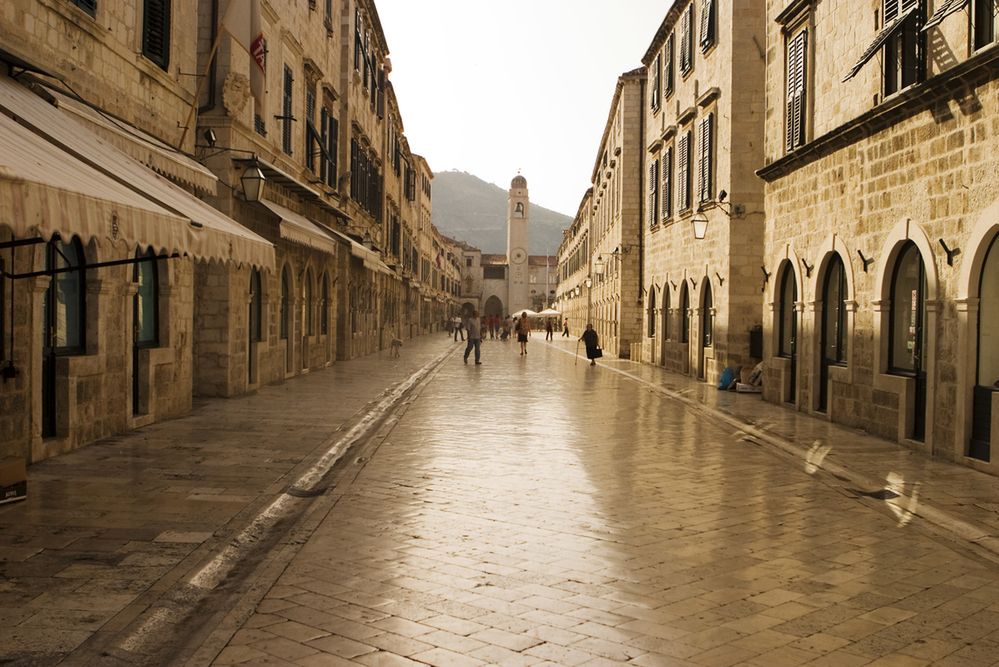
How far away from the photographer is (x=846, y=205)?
43.3 ft

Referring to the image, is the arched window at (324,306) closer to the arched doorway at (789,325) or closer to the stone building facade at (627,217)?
the arched doorway at (789,325)

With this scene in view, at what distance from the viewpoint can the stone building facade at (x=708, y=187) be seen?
1958 cm

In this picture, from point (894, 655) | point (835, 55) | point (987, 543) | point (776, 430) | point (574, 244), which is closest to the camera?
point (894, 655)

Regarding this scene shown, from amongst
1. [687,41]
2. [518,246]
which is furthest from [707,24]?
[518,246]


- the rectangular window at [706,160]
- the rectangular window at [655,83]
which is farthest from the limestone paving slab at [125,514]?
the rectangular window at [655,83]

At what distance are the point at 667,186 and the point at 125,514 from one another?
883 inches

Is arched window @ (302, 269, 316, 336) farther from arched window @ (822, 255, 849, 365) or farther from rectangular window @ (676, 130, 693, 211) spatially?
arched window @ (822, 255, 849, 365)

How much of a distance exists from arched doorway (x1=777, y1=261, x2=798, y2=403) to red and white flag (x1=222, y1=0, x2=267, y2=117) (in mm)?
9746

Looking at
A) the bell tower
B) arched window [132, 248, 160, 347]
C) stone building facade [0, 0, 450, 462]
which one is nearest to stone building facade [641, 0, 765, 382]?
stone building facade [0, 0, 450, 462]

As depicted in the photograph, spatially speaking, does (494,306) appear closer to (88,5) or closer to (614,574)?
(88,5)

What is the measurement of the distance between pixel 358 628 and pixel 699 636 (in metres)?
1.70

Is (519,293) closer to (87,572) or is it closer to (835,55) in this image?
(835,55)

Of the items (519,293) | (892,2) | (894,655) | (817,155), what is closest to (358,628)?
(894,655)

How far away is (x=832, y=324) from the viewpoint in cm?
1422
